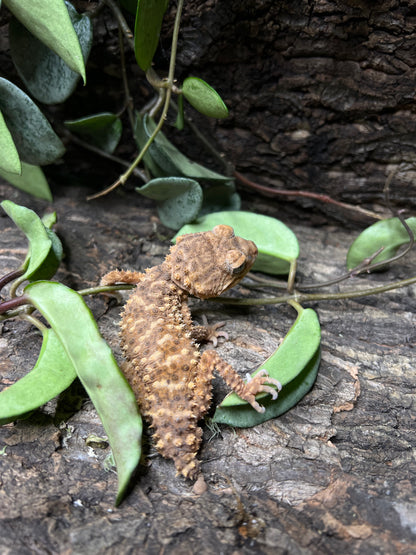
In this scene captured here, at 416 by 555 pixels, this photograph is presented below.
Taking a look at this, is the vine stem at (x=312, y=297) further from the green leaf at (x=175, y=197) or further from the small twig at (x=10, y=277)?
the small twig at (x=10, y=277)

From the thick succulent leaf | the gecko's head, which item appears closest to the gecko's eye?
the gecko's head

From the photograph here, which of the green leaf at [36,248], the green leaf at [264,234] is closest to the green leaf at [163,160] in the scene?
the green leaf at [264,234]

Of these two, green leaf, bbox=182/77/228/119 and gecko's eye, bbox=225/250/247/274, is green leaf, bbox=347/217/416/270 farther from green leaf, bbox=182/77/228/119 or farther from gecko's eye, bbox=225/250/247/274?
green leaf, bbox=182/77/228/119

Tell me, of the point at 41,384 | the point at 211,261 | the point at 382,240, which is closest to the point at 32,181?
the point at 211,261

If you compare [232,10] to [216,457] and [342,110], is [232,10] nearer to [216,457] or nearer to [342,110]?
[342,110]

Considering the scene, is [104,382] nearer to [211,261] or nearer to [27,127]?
[211,261]

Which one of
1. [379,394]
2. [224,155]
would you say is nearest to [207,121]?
[224,155]
